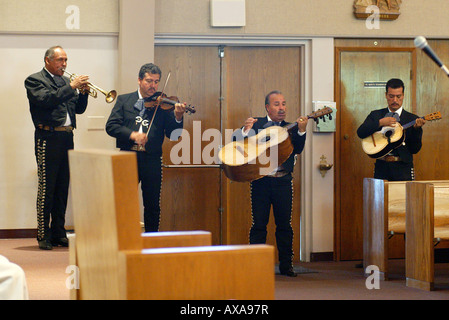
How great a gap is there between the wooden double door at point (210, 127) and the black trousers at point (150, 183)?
1276mm

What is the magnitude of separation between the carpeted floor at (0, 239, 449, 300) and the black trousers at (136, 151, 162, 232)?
695 mm

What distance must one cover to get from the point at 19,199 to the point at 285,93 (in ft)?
8.77

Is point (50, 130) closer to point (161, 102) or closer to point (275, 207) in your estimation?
point (161, 102)

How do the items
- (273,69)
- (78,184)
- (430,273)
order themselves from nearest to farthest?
(78,184)
(430,273)
(273,69)

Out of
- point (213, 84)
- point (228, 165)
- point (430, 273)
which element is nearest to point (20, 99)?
point (213, 84)

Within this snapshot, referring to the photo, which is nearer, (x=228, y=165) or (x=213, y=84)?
(x=228, y=165)

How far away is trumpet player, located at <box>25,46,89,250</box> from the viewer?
566 centimetres

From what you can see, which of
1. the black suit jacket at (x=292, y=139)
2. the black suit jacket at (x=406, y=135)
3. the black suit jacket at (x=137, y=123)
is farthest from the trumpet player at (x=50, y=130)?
the black suit jacket at (x=406, y=135)

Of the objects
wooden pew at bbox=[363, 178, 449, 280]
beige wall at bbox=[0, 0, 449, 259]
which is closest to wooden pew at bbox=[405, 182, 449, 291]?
wooden pew at bbox=[363, 178, 449, 280]

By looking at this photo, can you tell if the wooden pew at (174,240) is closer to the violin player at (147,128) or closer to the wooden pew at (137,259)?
the wooden pew at (137,259)

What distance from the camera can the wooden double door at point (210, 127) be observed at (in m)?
6.63

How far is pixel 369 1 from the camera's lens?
6.67 meters
